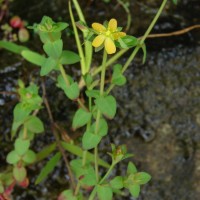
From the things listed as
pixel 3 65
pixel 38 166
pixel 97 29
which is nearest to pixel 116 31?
pixel 97 29

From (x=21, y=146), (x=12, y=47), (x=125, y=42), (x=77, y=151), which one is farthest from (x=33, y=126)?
(x=125, y=42)

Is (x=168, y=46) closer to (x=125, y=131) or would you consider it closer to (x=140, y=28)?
(x=140, y=28)

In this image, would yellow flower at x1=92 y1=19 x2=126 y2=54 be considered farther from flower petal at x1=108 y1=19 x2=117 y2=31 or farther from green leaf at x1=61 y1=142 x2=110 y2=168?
green leaf at x1=61 y1=142 x2=110 y2=168

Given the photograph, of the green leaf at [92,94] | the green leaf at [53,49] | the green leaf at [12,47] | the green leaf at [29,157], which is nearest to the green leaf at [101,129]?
the green leaf at [92,94]

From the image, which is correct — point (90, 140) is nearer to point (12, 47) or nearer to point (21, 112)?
point (21, 112)

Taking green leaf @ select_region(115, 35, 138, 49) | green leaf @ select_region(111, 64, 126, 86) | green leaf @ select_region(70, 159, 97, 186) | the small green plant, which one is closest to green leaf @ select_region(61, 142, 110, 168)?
the small green plant

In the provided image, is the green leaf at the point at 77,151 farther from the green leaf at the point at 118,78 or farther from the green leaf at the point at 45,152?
the green leaf at the point at 118,78
